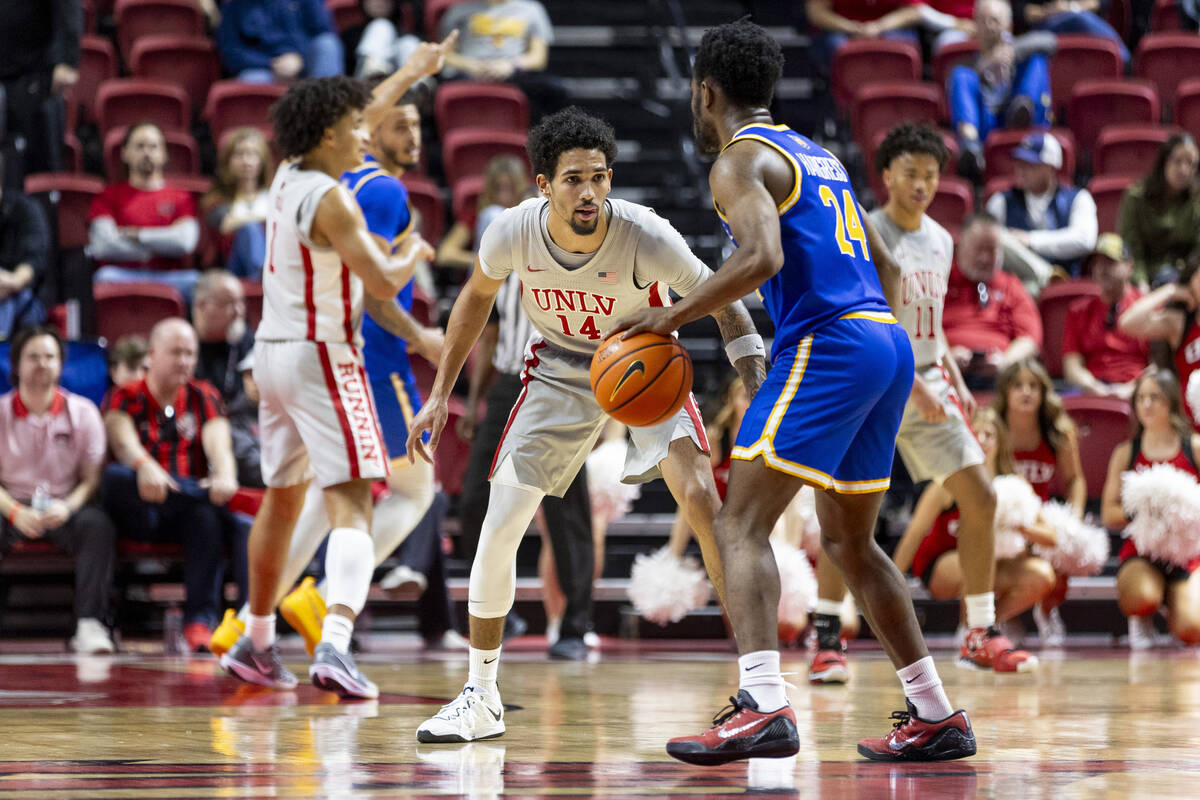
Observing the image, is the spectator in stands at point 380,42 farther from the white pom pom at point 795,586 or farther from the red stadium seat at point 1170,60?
the red stadium seat at point 1170,60

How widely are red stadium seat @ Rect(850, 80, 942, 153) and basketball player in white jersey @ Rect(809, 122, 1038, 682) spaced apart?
410cm

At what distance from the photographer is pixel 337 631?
4422 millimetres

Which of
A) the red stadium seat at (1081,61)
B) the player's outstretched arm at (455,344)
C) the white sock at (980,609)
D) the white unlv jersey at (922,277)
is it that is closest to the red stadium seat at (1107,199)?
the red stadium seat at (1081,61)

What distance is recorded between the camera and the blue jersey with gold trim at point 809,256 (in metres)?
3.23

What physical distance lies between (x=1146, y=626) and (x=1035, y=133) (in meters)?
3.32

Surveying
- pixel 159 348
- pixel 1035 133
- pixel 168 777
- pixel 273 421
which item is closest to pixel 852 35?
pixel 1035 133

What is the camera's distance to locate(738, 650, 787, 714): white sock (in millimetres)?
2996

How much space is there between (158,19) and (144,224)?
275cm

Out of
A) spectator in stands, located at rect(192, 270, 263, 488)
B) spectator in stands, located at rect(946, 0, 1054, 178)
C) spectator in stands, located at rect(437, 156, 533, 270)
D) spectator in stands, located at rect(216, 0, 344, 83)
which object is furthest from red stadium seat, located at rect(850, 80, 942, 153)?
spectator in stands, located at rect(192, 270, 263, 488)

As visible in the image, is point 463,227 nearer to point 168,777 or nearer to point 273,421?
point 273,421

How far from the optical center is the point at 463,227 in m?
8.38

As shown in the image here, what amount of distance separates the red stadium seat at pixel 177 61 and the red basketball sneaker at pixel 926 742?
7984 mm

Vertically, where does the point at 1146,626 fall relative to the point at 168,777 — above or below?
below

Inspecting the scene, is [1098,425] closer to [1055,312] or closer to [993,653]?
[1055,312]
